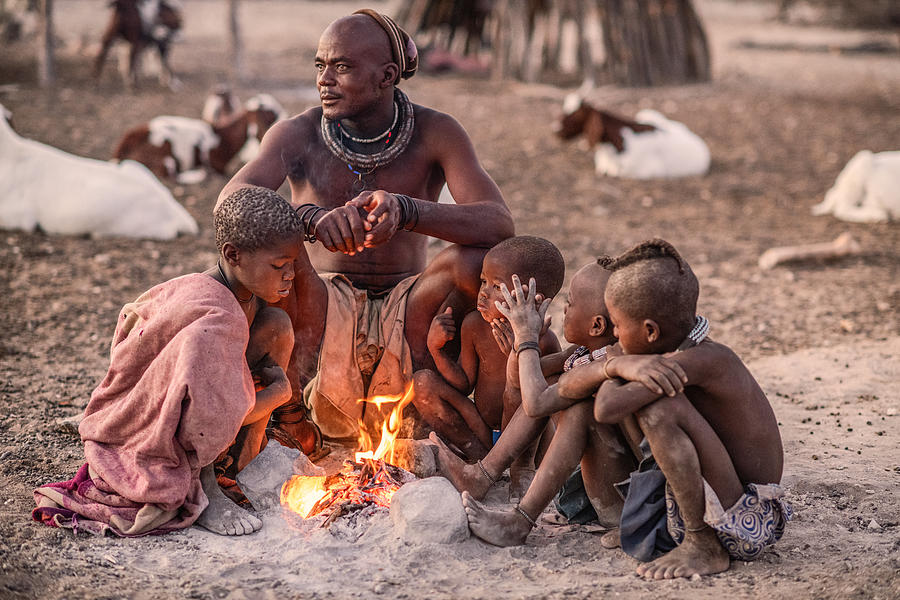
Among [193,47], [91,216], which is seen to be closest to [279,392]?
[91,216]

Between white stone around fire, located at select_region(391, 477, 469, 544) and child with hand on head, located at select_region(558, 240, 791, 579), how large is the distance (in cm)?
54

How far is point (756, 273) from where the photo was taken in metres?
6.59

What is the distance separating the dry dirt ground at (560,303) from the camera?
281 cm

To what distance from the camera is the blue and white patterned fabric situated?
9.27 ft

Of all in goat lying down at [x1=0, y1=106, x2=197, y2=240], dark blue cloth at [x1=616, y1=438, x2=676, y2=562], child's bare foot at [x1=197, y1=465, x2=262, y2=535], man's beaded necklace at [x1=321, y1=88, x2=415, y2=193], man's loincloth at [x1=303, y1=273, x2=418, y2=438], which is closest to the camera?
dark blue cloth at [x1=616, y1=438, x2=676, y2=562]

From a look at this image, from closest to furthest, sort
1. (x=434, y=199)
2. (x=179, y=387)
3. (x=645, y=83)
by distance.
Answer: (x=179, y=387)
(x=434, y=199)
(x=645, y=83)

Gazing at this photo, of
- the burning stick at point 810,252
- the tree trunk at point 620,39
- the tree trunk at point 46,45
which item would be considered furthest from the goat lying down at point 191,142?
the tree trunk at point 620,39

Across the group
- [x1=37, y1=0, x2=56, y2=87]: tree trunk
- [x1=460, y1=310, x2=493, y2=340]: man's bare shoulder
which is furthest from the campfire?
[x1=37, y1=0, x2=56, y2=87]: tree trunk

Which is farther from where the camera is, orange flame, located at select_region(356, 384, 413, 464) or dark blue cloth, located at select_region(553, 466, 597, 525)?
orange flame, located at select_region(356, 384, 413, 464)

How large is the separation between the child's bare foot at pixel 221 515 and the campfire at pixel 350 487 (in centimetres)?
20

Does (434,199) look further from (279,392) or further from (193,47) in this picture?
(193,47)

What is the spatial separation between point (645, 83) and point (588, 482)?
10.9m

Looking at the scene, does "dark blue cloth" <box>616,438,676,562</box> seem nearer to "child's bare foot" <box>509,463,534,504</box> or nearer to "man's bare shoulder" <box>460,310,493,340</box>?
"child's bare foot" <box>509,463,534,504</box>

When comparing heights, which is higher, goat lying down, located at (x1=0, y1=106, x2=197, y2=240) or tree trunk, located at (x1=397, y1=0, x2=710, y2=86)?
tree trunk, located at (x1=397, y1=0, x2=710, y2=86)
